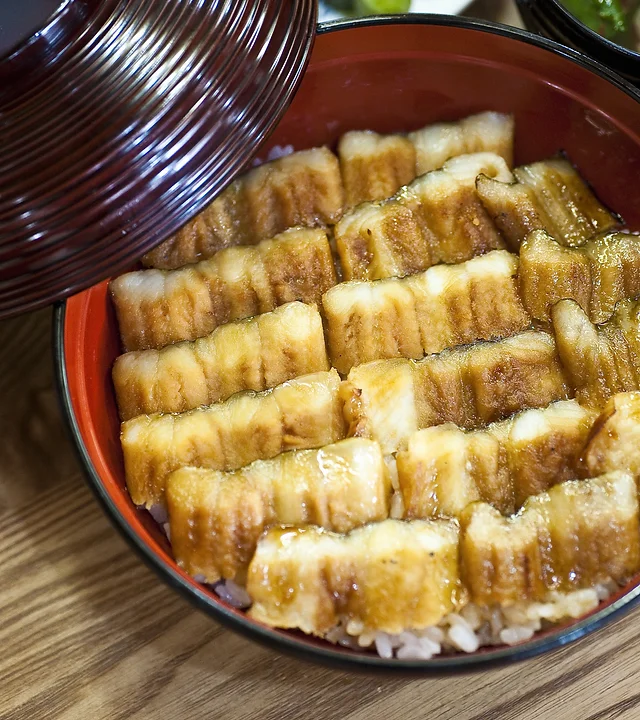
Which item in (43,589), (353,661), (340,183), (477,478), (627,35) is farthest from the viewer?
(627,35)

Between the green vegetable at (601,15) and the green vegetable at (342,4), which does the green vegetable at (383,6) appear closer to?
the green vegetable at (342,4)

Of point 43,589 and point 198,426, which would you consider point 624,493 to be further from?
point 43,589

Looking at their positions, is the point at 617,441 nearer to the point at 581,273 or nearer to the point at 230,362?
the point at 581,273

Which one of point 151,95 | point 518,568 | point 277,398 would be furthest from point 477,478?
point 151,95

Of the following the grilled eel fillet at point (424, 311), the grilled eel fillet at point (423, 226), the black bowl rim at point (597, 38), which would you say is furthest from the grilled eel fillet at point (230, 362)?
the black bowl rim at point (597, 38)

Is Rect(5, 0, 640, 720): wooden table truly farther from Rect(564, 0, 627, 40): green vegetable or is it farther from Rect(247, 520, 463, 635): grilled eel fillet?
Rect(564, 0, 627, 40): green vegetable

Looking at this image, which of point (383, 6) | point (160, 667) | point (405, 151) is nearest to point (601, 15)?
point (383, 6)
